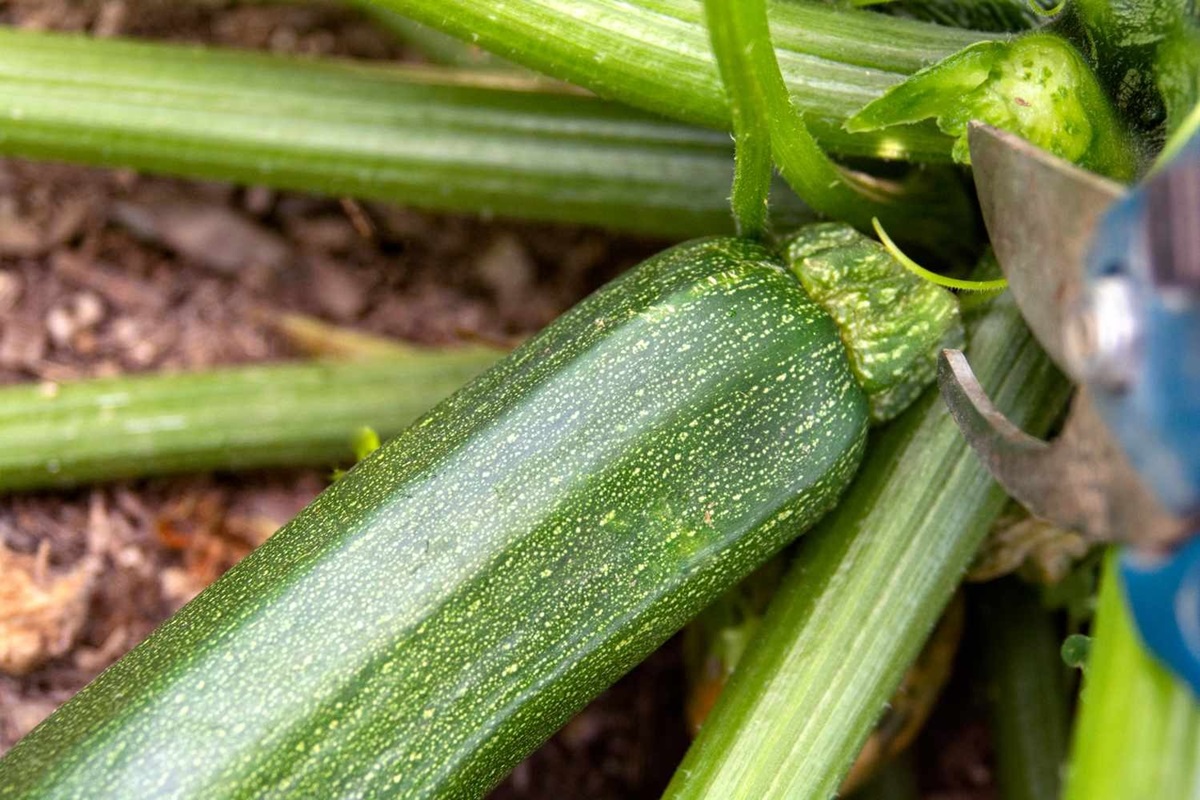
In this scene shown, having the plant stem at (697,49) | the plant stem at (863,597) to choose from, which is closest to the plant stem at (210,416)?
the plant stem at (697,49)

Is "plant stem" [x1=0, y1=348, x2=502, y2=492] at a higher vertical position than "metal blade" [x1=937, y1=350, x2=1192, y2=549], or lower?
lower

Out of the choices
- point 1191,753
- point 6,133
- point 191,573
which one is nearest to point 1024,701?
point 1191,753

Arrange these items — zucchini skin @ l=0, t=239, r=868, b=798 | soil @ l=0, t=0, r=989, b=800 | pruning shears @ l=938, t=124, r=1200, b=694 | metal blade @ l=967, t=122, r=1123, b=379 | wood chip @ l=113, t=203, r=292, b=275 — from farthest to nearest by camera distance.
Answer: wood chip @ l=113, t=203, r=292, b=275 < soil @ l=0, t=0, r=989, b=800 < zucchini skin @ l=0, t=239, r=868, b=798 < metal blade @ l=967, t=122, r=1123, b=379 < pruning shears @ l=938, t=124, r=1200, b=694

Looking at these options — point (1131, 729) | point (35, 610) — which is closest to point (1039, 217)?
point (1131, 729)

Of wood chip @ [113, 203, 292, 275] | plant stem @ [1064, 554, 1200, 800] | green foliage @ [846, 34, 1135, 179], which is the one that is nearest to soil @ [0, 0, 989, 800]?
wood chip @ [113, 203, 292, 275]

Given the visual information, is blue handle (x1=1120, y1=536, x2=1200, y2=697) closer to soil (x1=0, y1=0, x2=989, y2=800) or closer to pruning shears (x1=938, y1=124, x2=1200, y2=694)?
pruning shears (x1=938, y1=124, x2=1200, y2=694)

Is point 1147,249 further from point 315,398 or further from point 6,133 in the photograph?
point 6,133

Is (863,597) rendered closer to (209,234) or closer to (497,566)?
(497,566)
